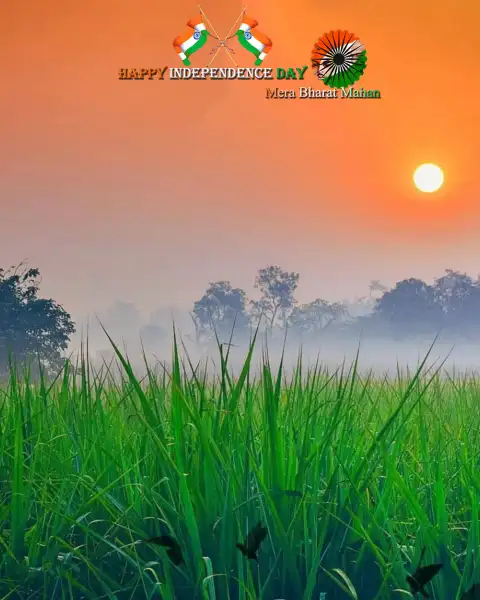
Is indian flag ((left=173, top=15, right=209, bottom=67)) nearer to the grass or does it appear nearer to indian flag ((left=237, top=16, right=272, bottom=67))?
indian flag ((left=237, top=16, right=272, bottom=67))

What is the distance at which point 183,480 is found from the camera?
128 centimetres

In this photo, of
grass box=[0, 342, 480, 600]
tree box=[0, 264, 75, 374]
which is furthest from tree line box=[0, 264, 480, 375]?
grass box=[0, 342, 480, 600]

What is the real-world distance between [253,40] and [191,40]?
520 millimetres

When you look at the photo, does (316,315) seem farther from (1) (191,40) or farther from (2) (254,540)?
(2) (254,540)

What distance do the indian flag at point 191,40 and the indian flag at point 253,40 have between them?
0.30 metres

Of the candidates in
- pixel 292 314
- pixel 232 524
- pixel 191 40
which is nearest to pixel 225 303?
pixel 292 314

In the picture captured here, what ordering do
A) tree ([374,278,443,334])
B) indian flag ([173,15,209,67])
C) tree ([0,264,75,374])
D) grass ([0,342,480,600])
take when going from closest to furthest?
grass ([0,342,480,600]) → indian flag ([173,15,209,67]) → tree ([0,264,75,374]) → tree ([374,278,443,334])

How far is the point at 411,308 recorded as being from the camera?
1290 centimetres

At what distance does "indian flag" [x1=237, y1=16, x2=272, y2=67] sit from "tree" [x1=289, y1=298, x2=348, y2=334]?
5.93 metres

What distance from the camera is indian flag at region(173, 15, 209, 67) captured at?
5625 millimetres

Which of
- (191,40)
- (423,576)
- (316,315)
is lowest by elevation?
(423,576)

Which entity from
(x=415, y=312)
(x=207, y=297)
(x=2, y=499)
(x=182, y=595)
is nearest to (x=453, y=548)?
(x=182, y=595)

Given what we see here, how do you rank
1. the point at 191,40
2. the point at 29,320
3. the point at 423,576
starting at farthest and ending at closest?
the point at 29,320 → the point at 191,40 → the point at 423,576

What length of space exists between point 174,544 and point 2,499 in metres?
0.72
